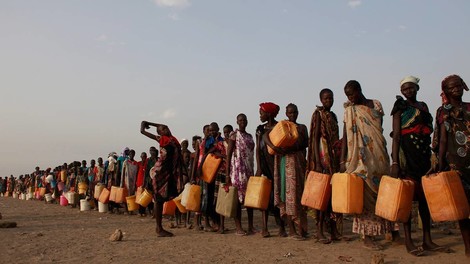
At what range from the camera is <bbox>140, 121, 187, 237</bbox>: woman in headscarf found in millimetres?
7508

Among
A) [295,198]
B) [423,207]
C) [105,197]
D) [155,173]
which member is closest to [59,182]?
[105,197]

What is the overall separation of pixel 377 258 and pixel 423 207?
117 cm

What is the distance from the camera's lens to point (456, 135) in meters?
4.71

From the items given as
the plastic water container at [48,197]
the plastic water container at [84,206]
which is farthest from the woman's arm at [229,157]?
the plastic water container at [48,197]

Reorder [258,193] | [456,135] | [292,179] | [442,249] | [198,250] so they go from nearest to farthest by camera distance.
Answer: [456,135] → [442,249] → [198,250] → [292,179] → [258,193]

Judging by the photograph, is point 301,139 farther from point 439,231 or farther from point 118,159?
point 118,159

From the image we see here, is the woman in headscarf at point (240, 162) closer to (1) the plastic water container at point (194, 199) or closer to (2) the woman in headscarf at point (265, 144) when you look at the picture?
(2) the woman in headscarf at point (265, 144)

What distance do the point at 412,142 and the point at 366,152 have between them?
0.57m

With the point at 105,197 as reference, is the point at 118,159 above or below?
above

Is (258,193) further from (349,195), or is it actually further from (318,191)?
(349,195)

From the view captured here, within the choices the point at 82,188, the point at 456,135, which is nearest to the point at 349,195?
the point at 456,135

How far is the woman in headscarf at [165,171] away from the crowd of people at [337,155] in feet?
0.06

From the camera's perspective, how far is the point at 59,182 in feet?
69.1

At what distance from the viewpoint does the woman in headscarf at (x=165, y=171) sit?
751 cm
